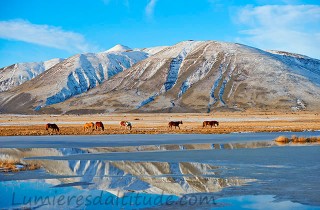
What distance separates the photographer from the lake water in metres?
15.6

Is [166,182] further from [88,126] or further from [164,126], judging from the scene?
[164,126]

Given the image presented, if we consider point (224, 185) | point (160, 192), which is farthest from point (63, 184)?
point (224, 185)

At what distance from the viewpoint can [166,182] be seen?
1966 centimetres

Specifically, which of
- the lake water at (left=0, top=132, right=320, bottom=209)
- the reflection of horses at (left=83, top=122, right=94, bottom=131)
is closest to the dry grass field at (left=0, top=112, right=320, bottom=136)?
the reflection of horses at (left=83, top=122, right=94, bottom=131)

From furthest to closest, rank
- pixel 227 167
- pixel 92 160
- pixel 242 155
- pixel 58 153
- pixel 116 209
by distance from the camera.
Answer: pixel 58 153 < pixel 242 155 < pixel 92 160 < pixel 227 167 < pixel 116 209

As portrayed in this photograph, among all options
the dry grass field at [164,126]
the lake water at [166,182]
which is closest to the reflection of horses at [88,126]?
the dry grass field at [164,126]

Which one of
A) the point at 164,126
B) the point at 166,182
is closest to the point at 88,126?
the point at 164,126

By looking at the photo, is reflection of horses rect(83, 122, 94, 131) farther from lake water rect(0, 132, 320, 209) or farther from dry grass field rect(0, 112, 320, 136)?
lake water rect(0, 132, 320, 209)

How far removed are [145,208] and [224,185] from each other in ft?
17.4

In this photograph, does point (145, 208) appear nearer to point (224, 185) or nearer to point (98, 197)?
point (98, 197)

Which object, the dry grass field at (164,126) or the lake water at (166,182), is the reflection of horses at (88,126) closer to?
the dry grass field at (164,126)

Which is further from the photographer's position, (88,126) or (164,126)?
(164,126)

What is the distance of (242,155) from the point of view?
30594mm

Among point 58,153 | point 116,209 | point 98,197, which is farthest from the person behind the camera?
point 58,153
